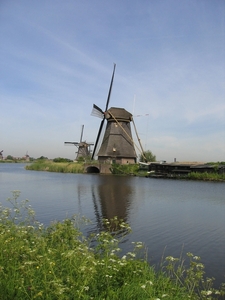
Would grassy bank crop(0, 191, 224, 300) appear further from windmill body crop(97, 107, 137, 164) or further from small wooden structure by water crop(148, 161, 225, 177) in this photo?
windmill body crop(97, 107, 137, 164)

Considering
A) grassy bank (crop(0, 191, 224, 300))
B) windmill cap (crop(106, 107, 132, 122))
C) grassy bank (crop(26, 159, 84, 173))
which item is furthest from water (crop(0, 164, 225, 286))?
grassy bank (crop(26, 159, 84, 173))

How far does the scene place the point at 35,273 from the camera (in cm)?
337

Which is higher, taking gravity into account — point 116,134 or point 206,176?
point 116,134

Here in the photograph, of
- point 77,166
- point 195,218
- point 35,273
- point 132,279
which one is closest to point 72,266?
point 35,273

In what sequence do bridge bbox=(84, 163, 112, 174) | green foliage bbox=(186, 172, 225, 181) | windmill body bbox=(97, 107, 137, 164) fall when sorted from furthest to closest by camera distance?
bridge bbox=(84, 163, 112, 174) < windmill body bbox=(97, 107, 137, 164) < green foliage bbox=(186, 172, 225, 181)

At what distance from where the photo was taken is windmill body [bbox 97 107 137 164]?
37781 millimetres

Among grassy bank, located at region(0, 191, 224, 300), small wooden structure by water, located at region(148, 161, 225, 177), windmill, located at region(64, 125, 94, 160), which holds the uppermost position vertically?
windmill, located at region(64, 125, 94, 160)

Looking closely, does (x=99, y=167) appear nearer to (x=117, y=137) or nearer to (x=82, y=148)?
(x=117, y=137)

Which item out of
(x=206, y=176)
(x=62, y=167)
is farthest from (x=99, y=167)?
(x=206, y=176)

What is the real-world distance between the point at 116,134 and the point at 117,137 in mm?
437

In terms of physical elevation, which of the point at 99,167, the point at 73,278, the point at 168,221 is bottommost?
the point at 168,221

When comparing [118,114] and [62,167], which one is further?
[62,167]

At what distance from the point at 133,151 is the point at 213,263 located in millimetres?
34267

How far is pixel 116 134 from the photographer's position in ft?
125
